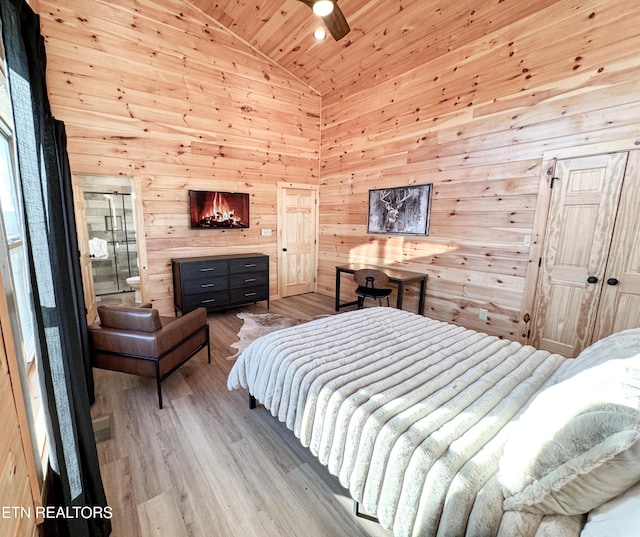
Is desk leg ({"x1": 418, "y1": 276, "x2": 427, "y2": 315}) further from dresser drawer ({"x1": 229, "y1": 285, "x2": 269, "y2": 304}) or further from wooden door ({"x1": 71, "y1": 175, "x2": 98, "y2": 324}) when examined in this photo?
wooden door ({"x1": 71, "y1": 175, "x2": 98, "y2": 324})

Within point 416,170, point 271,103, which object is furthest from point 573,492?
point 271,103

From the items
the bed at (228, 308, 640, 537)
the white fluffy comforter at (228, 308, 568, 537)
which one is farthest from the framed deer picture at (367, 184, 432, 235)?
the bed at (228, 308, 640, 537)

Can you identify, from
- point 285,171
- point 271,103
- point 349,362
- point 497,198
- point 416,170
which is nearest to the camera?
point 349,362

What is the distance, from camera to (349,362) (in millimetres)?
1750

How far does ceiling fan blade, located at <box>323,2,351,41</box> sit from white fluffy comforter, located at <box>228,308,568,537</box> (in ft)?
8.48

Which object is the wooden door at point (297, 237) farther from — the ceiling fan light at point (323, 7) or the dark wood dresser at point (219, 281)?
the ceiling fan light at point (323, 7)

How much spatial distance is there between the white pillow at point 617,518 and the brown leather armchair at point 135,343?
7.80 feet

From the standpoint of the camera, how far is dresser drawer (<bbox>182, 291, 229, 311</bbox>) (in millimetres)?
4047

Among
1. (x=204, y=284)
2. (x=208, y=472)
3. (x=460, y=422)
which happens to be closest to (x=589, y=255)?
(x=460, y=422)

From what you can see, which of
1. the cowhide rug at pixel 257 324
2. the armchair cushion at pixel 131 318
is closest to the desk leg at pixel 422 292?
the cowhide rug at pixel 257 324

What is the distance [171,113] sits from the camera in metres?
4.04

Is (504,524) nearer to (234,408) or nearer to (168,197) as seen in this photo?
(234,408)

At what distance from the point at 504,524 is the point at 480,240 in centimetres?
314

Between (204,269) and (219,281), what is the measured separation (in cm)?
28
